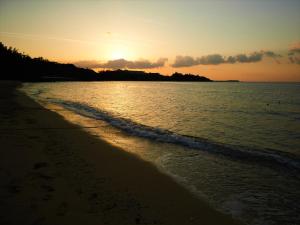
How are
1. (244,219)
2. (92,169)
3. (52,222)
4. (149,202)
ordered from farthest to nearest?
(92,169) < (149,202) < (244,219) < (52,222)

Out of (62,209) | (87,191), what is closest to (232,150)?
(87,191)

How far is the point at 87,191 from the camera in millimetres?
6539

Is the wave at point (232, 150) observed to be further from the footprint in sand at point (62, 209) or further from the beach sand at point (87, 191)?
the footprint in sand at point (62, 209)

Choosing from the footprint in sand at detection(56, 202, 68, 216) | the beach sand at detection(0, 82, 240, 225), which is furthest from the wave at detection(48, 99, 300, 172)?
the footprint in sand at detection(56, 202, 68, 216)

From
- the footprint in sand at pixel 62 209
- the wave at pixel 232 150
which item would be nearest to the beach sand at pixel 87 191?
the footprint in sand at pixel 62 209

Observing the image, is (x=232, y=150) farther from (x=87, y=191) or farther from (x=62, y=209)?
(x=62, y=209)

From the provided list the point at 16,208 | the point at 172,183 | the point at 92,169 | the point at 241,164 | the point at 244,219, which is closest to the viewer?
the point at 16,208

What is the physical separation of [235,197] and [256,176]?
2248 millimetres

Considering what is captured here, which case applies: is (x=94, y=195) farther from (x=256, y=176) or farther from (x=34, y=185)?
(x=256, y=176)

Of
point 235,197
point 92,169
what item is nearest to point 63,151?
point 92,169

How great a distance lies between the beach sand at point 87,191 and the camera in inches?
211

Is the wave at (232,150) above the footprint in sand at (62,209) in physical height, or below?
below

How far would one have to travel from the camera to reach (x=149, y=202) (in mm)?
6301

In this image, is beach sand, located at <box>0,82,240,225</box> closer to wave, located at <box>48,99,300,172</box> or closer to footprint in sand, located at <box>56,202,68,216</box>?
footprint in sand, located at <box>56,202,68,216</box>
